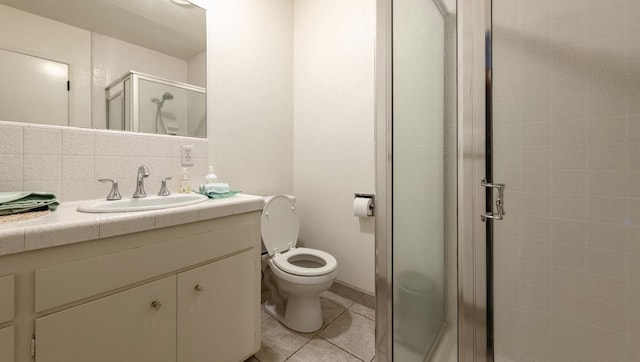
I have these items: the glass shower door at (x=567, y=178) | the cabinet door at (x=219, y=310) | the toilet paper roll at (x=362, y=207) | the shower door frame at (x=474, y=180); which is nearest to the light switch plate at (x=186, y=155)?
the cabinet door at (x=219, y=310)

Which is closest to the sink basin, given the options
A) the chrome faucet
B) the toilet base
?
the chrome faucet

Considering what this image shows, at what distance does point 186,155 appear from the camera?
55.9 inches

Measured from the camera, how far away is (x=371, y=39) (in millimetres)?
1646

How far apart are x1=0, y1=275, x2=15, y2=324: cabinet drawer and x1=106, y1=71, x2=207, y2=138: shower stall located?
2.61 feet

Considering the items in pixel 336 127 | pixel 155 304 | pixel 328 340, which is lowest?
pixel 328 340

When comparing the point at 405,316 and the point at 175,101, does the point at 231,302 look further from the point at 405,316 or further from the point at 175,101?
the point at 175,101

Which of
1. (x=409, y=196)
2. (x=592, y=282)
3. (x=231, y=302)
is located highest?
(x=409, y=196)

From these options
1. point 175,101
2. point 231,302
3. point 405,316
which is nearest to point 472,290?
point 405,316

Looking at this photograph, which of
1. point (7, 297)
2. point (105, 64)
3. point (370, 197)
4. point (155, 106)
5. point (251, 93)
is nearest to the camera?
point (7, 297)

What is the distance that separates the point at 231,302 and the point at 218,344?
0.17m

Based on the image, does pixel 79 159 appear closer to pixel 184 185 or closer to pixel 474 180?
pixel 184 185

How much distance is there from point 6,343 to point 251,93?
5.18 ft

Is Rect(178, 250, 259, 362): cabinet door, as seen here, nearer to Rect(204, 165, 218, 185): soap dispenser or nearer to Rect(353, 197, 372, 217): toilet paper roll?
Rect(204, 165, 218, 185): soap dispenser

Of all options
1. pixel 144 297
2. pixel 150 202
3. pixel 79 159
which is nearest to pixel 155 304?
pixel 144 297
